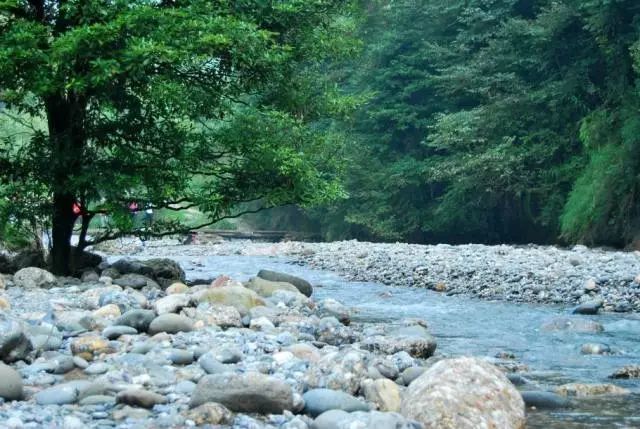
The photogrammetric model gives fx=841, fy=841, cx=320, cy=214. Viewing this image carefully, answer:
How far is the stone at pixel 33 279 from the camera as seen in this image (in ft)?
30.9

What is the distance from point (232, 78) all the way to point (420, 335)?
478 cm

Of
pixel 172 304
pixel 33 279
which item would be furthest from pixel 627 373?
pixel 33 279

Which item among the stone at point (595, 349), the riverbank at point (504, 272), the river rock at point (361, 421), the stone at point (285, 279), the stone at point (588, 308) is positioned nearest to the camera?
the river rock at point (361, 421)

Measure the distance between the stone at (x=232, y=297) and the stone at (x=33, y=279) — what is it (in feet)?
8.46

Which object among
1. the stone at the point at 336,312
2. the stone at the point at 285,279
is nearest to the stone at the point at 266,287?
the stone at the point at 285,279

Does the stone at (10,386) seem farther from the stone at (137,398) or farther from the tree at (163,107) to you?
the tree at (163,107)

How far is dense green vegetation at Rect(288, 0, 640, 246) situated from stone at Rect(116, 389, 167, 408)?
11046 mm

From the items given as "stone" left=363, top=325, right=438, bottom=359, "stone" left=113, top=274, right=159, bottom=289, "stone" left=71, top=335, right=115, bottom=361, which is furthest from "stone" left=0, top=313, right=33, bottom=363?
"stone" left=113, top=274, right=159, bottom=289

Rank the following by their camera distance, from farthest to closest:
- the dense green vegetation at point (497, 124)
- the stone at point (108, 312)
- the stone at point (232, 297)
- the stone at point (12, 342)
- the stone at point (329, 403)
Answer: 1. the dense green vegetation at point (497, 124)
2. the stone at point (232, 297)
3. the stone at point (108, 312)
4. the stone at point (12, 342)
5. the stone at point (329, 403)

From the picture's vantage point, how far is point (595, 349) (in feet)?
24.8

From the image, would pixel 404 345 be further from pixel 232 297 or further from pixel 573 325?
pixel 573 325

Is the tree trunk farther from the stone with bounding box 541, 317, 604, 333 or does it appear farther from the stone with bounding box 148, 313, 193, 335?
the stone with bounding box 541, 317, 604, 333

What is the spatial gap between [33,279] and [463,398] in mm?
6534

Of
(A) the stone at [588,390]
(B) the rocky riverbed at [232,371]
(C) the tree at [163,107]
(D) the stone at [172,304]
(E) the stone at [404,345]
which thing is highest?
→ (C) the tree at [163,107]
